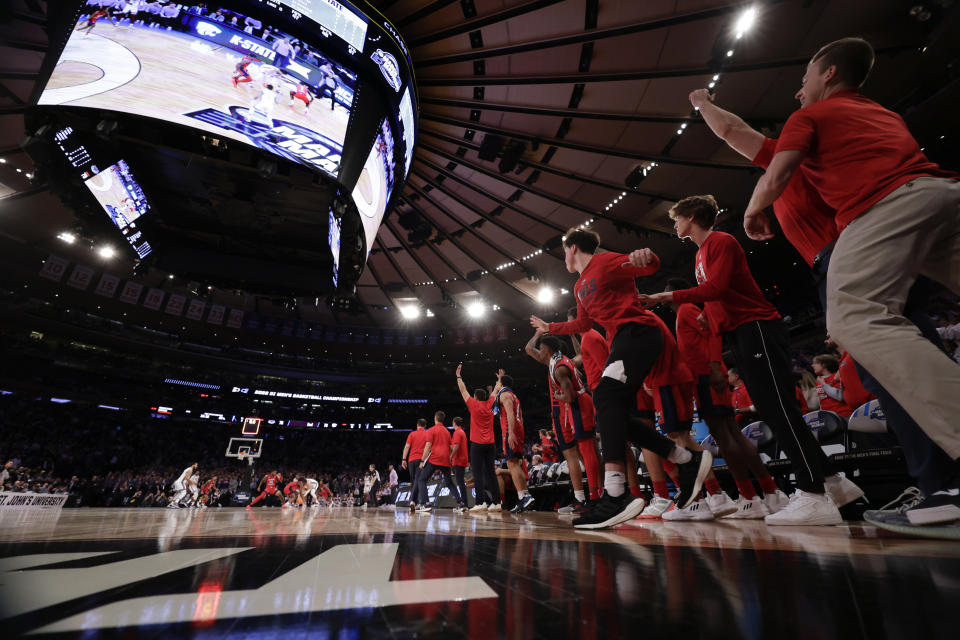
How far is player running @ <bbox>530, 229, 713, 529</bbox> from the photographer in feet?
8.25

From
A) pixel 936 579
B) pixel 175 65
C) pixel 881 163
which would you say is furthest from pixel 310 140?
pixel 936 579

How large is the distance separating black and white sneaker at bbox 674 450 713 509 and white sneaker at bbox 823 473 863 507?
0.80 meters

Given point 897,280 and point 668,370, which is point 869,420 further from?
point 897,280

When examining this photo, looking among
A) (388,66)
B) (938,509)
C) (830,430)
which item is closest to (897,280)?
(938,509)

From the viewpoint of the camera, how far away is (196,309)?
2072cm

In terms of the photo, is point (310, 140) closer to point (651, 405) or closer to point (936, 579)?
point (651, 405)

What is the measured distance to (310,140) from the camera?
22.1 ft

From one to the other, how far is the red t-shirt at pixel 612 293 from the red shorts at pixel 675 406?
2.63 feet

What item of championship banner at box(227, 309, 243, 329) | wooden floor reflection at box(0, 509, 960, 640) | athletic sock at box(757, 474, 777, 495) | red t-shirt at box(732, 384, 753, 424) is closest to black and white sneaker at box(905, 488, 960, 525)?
wooden floor reflection at box(0, 509, 960, 640)

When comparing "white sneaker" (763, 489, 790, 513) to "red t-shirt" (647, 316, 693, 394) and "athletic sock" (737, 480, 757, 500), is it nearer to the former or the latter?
"athletic sock" (737, 480, 757, 500)

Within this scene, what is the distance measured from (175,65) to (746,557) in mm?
8663

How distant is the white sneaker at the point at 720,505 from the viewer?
122 inches

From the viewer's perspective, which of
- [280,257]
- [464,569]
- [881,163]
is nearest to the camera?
[464,569]

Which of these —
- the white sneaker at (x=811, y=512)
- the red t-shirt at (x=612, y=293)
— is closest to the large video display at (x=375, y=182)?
the red t-shirt at (x=612, y=293)
